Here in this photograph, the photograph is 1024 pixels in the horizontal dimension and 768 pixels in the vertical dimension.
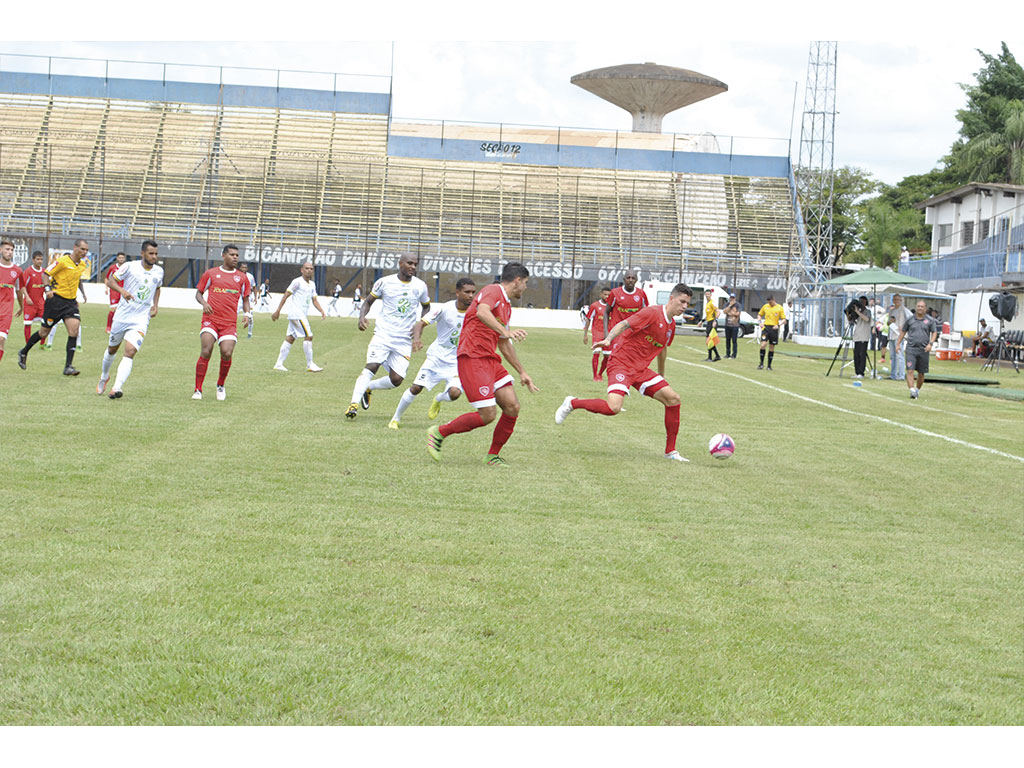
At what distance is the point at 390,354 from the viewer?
14234 millimetres

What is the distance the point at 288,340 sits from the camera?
840 inches

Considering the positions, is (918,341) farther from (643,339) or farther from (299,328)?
(299,328)

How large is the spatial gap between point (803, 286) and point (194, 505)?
55.1 m

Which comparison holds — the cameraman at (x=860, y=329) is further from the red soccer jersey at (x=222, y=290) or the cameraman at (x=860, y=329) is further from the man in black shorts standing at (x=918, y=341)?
the red soccer jersey at (x=222, y=290)

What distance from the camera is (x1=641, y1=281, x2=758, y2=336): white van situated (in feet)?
177

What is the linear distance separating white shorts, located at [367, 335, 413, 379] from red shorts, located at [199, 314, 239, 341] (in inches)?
75.0

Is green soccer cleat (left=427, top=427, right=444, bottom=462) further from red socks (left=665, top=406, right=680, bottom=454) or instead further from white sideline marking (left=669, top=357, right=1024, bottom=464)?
white sideline marking (left=669, top=357, right=1024, bottom=464)

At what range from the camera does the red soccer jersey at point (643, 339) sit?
11680mm

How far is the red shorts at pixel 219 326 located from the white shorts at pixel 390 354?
75.0 inches

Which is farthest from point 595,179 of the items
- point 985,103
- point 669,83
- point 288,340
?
point 288,340

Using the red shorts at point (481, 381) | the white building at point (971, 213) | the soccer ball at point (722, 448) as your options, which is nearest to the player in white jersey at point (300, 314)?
the red shorts at point (481, 381)

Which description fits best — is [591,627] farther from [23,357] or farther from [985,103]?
[985,103]

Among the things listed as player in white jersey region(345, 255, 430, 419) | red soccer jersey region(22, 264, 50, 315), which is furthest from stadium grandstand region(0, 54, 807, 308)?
player in white jersey region(345, 255, 430, 419)

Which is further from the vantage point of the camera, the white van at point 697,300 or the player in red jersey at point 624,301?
the white van at point 697,300
